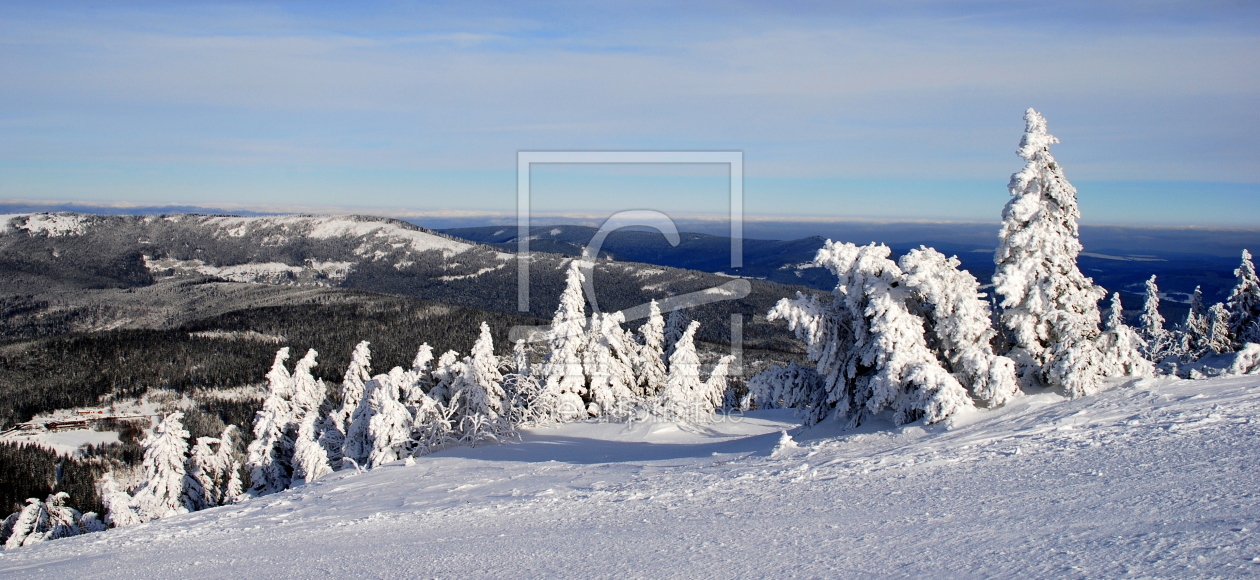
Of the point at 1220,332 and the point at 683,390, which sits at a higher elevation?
the point at 1220,332

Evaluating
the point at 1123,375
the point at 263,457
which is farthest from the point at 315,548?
the point at 263,457

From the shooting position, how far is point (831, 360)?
17.4m

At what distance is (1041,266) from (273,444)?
105 feet

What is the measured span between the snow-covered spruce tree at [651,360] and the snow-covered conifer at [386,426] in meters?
13.1

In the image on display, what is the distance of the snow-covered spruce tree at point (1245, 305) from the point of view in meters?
31.9

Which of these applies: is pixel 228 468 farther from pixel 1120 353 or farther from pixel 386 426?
pixel 1120 353

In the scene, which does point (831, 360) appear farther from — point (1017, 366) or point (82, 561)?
point (82, 561)

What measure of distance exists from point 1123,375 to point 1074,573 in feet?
36.8

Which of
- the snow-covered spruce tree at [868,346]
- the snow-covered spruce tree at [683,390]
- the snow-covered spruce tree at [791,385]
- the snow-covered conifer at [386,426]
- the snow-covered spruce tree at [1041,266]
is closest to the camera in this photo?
the snow-covered spruce tree at [868,346]

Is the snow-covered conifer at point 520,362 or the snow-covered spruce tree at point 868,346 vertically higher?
the snow-covered spruce tree at point 868,346

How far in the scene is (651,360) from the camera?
124 ft

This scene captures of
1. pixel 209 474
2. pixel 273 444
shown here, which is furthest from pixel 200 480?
pixel 273 444

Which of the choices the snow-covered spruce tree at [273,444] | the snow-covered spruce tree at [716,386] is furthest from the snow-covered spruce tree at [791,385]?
the snow-covered spruce tree at [273,444]

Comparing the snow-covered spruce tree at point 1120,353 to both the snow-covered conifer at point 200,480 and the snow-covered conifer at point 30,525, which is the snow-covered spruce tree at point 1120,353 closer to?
the snow-covered conifer at point 200,480
